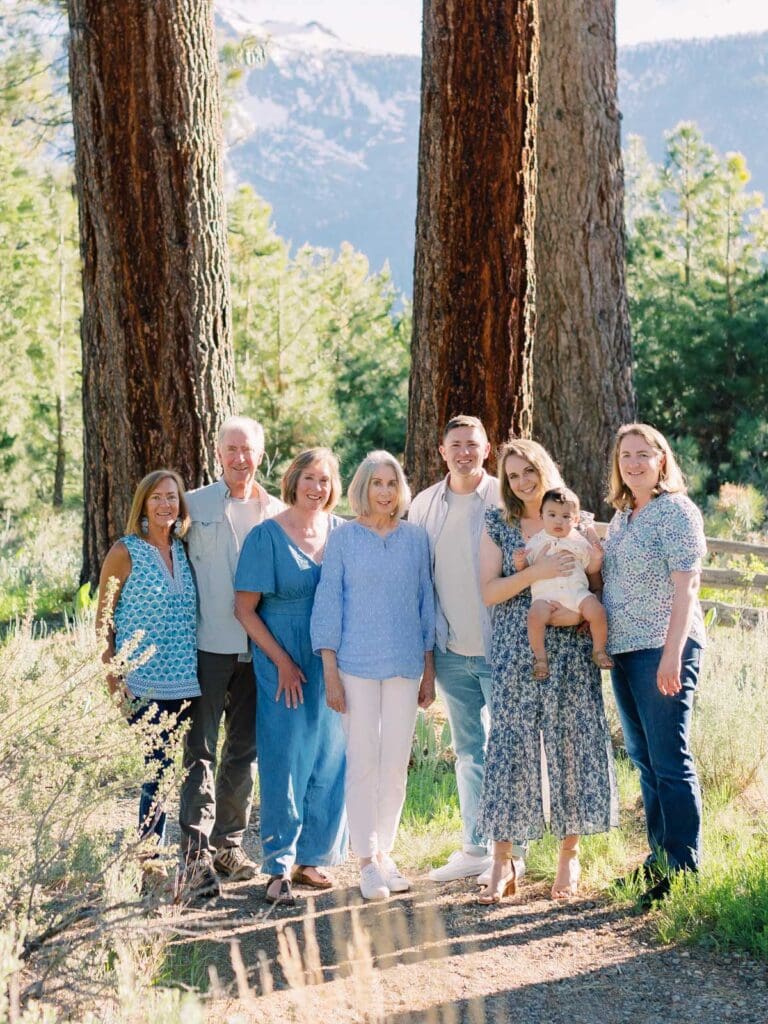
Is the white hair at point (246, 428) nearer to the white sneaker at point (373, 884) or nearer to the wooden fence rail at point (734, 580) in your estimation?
the white sneaker at point (373, 884)

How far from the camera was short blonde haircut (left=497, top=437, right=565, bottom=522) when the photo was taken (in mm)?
5020

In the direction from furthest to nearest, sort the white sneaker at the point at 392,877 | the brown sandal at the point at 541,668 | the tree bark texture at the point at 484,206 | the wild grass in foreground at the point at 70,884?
the tree bark texture at the point at 484,206 < the white sneaker at the point at 392,877 < the brown sandal at the point at 541,668 < the wild grass in foreground at the point at 70,884

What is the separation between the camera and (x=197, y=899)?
5121 mm

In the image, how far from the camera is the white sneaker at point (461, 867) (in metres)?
5.40

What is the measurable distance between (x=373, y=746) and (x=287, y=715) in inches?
14.9

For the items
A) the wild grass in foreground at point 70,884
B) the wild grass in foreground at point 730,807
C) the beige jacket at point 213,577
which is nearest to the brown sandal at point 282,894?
the wild grass in foreground at point 70,884

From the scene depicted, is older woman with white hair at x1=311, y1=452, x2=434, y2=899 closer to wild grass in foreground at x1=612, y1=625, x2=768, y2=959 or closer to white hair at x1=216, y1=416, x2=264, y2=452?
white hair at x1=216, y1=416, x2=264, y2=452

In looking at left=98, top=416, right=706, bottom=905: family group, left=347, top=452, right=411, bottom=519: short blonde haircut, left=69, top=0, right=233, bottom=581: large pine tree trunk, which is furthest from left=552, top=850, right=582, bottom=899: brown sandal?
left=69, top=0, right=233, bottom=581: large pine tree trunk

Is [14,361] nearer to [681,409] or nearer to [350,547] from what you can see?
[681,409]

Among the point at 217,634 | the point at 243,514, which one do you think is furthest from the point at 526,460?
the point at 217,634

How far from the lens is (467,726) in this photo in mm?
5461

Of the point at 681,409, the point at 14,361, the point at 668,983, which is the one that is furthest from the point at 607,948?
the point at 14,361

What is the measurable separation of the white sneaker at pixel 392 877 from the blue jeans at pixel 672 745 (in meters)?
1.06

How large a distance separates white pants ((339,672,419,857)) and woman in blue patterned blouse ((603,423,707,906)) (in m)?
0.92
